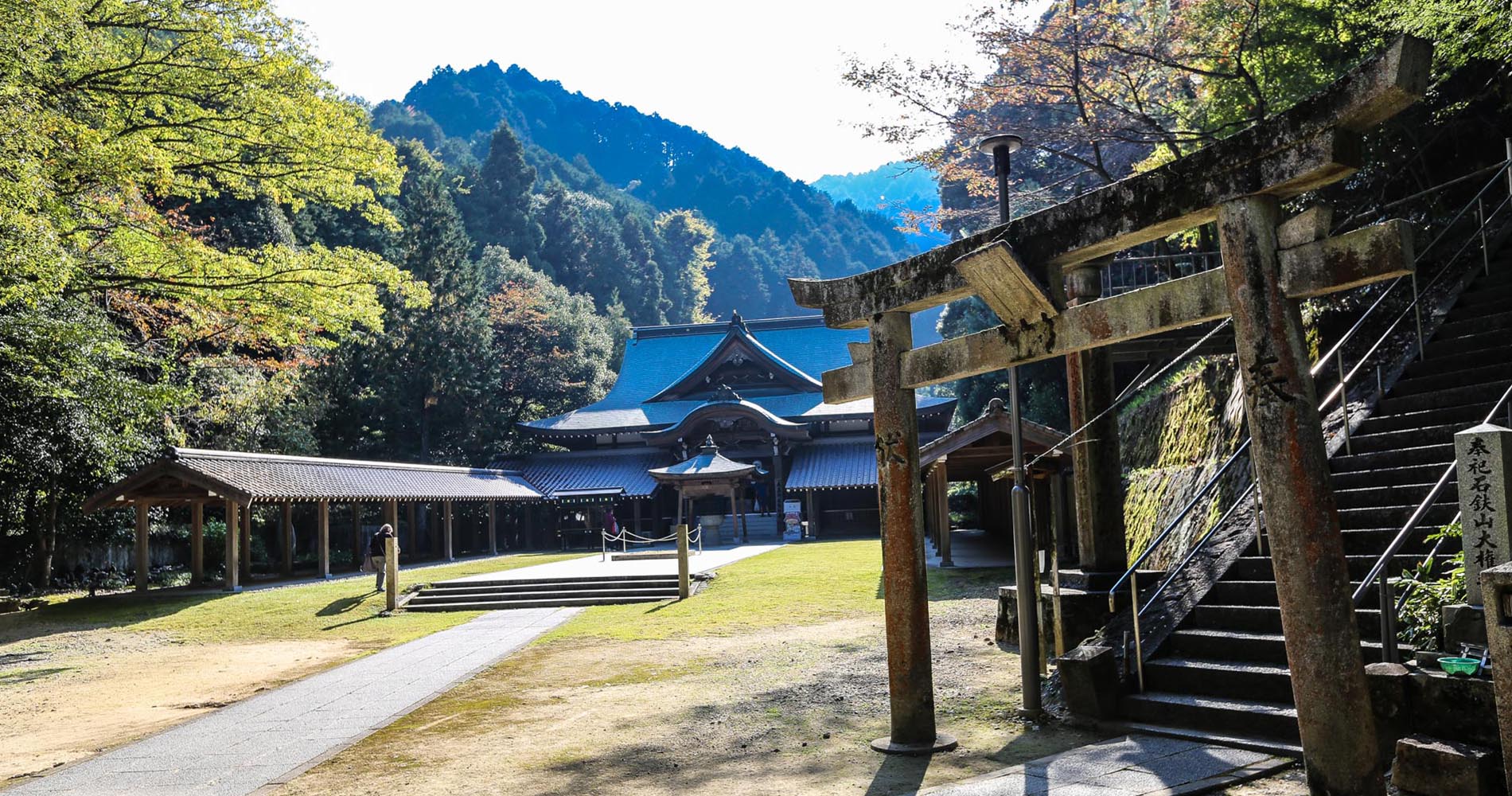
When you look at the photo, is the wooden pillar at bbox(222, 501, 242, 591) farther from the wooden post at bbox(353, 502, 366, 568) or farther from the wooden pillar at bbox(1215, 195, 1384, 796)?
the wooden pillar at bbox(1215, 195, 1384, 796)

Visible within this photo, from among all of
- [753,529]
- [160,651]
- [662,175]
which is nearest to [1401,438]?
[160,651]

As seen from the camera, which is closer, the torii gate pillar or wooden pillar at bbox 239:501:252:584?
the torii gate pillar

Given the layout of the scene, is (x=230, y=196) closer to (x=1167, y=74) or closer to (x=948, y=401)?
(x=948, y=401)

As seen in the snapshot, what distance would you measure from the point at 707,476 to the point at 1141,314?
79.2 feet

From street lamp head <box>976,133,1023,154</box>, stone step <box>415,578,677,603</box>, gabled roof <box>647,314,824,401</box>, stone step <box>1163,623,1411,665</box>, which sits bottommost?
stone step <box>415,578,677,603</box>

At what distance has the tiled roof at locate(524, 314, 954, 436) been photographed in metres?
34.3

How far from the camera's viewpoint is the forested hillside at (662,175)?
73938 mm

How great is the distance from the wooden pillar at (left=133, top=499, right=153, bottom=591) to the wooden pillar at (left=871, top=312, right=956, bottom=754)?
1728 cm

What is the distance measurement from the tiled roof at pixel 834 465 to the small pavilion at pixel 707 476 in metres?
1.78

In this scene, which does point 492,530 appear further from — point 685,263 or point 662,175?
point 662,175

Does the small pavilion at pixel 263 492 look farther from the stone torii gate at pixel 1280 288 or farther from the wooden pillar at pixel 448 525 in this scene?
the stone torii gate at pixel 1280 288

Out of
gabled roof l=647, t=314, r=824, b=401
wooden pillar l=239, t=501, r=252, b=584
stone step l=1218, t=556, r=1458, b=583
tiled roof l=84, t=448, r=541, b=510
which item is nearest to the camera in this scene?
stone step l=1218, t=556, r=1458, b=583

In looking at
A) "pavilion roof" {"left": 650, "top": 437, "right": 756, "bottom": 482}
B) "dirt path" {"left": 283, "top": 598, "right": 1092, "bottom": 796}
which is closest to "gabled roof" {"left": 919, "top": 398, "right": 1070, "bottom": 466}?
"dirt path" {"left": 283, "top": 598, "right": 1092, "bottom": 796}

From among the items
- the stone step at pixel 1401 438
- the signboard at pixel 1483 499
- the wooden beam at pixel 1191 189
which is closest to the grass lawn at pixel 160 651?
the wooden beam at pixel 1191 189
